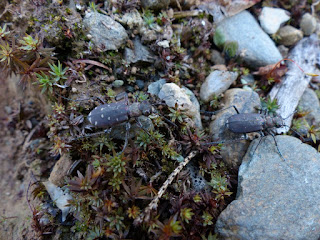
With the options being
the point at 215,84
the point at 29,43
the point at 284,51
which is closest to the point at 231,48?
the point at 215,84

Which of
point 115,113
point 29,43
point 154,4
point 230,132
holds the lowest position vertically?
point 230,132

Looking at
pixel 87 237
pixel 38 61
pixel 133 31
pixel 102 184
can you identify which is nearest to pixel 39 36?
pixel 38 61

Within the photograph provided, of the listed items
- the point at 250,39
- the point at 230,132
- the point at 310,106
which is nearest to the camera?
the point at 230,132

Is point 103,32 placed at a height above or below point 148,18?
below

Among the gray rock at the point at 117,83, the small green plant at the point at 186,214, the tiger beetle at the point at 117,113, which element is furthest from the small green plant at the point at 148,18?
the small green plant at the point at 186,214

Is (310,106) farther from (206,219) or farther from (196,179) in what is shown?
(206,219)

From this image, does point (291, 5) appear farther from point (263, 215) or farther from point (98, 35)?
point (263, 215)

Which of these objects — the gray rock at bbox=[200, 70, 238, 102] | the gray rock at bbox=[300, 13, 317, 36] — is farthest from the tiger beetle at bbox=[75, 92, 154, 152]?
the gray rock at bbox=[300, 13, 317, 36]
